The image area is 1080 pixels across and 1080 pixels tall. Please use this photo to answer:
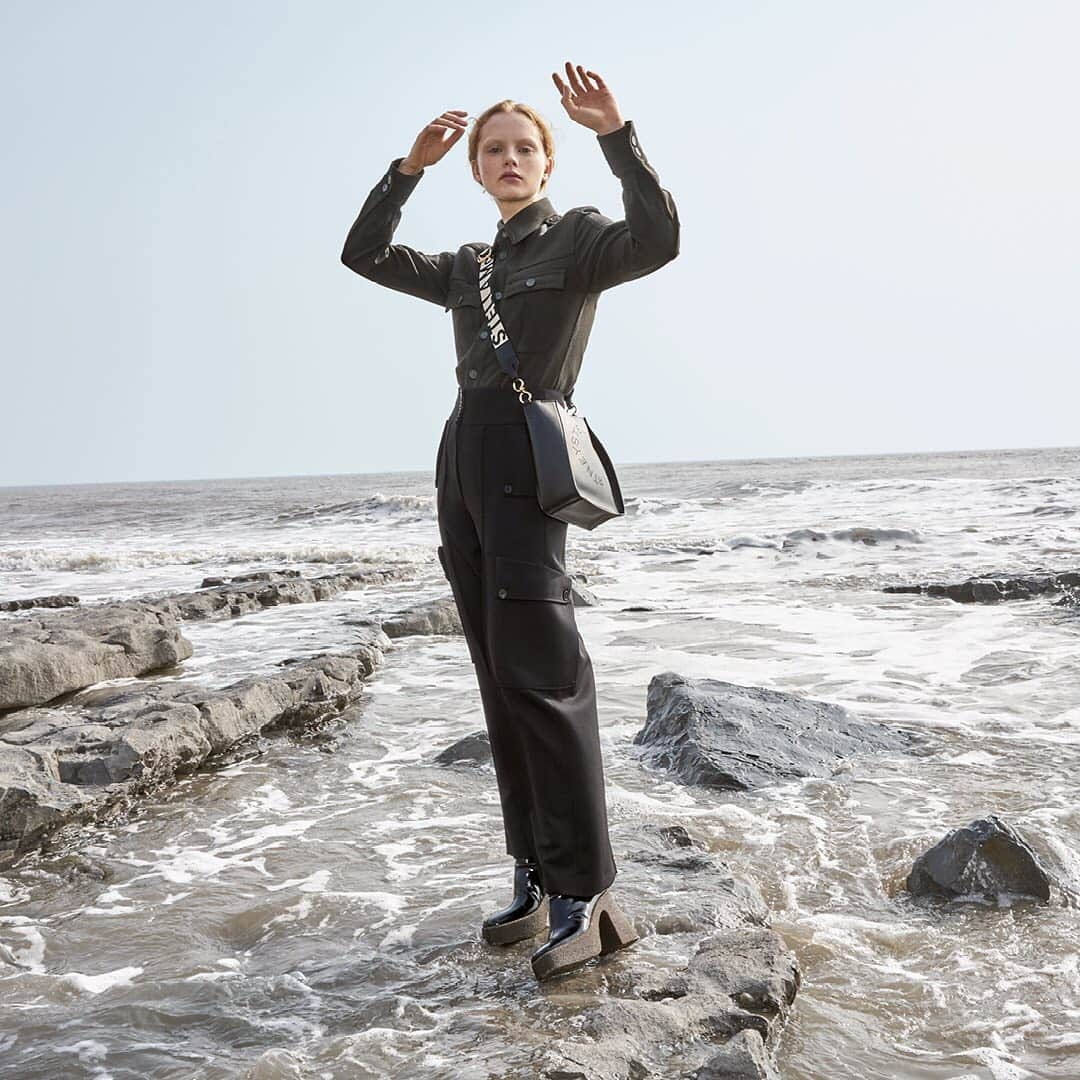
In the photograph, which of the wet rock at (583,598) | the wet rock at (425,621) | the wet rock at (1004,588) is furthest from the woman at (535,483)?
the wet rock at (1004,588)

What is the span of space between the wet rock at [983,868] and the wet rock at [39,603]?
9.82 metres

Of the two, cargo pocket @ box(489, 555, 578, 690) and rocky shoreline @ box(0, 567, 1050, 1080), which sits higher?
cargo pocket @ box(489, 555, 578, 690)

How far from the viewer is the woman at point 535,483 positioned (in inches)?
94.0

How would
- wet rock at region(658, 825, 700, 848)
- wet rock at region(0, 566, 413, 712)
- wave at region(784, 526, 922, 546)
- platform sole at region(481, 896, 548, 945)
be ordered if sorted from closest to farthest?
platform sole at region(481, 896, 548, 945)
wet rock at region(658, 825, 700, 848)
wet rock at region(0, 566, 413, 712)
wave at region(784, 526, 922, 546)

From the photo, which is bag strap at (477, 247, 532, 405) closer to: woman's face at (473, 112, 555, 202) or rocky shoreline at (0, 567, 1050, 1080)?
woman's face at (473, 112, 555, 202)

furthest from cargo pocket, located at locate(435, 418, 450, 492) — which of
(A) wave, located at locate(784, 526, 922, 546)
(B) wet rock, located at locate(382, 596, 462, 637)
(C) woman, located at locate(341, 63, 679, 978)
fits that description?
(A) wave, located at locate(784, 526, 922, 546)

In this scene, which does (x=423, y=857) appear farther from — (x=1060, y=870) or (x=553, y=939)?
(x=1060, y=870)

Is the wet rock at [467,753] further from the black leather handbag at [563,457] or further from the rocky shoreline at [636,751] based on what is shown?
the black leather handbag at [563,457]

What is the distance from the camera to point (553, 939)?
95.7 inches

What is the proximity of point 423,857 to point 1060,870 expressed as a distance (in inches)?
76.8

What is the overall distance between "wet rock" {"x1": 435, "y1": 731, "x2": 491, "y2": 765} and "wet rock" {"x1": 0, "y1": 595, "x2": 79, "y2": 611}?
763 cm

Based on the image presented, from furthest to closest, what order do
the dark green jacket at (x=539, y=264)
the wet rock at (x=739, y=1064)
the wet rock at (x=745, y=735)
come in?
the wet rock at (x=745, y=735), the dark green jacket at (x=539, y=264), the wet rock at (x=739, y=1064)

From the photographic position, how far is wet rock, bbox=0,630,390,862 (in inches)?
149

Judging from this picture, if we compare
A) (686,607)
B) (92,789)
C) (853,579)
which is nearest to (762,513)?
(853,579)
